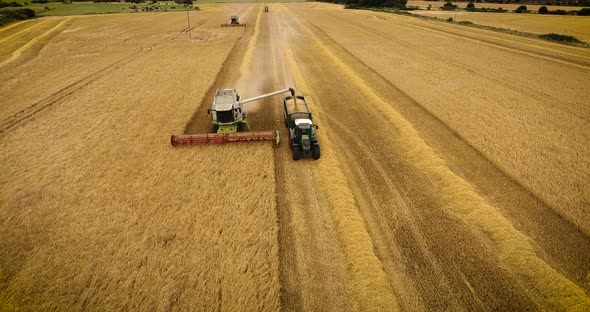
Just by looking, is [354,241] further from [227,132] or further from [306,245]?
[227,132]

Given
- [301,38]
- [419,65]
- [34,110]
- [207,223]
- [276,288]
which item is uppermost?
[301,38]

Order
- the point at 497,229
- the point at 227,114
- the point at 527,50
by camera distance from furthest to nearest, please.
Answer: the point at 527,50 < the point at 227,114 < the point at 497,229

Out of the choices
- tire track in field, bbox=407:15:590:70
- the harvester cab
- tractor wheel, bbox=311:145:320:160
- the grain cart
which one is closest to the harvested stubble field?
tractor wheel, bbox=311:145:320:160

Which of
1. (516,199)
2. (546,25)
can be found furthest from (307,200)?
(546,25)

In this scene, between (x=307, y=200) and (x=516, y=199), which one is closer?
(x=307, y=200)

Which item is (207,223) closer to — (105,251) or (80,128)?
(105,251)

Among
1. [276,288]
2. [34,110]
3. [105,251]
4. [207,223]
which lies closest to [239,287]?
[276,288]

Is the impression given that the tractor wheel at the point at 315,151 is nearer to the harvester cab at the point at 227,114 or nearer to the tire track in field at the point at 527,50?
the harvester cab at the point at 227,114

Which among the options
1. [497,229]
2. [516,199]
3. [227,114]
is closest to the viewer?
[497,229]
